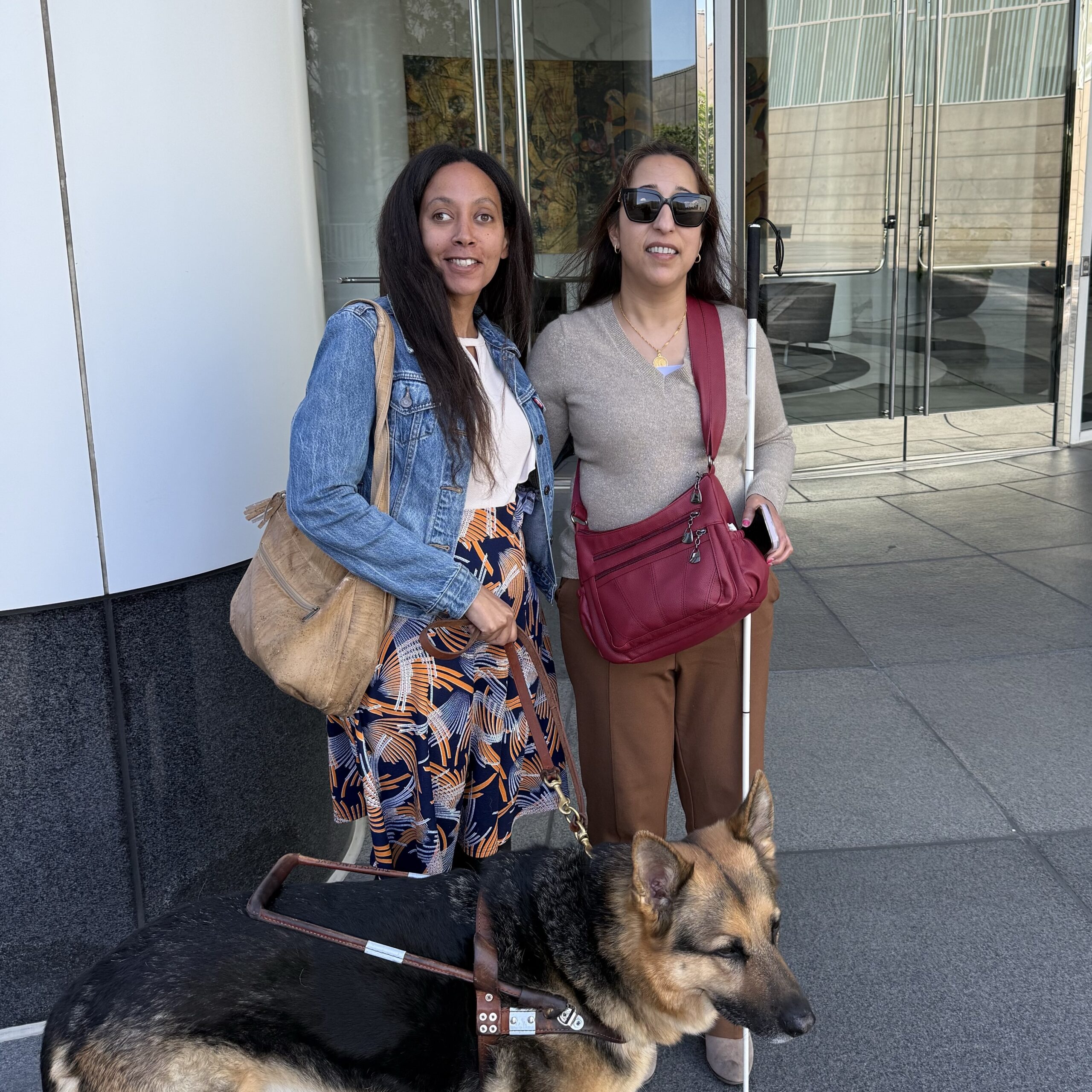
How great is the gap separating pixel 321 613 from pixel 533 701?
2.14 feet

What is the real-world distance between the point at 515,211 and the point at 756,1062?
241 centimetres

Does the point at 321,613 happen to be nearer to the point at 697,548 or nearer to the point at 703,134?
the point at 697,548

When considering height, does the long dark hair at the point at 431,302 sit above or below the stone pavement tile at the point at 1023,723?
above

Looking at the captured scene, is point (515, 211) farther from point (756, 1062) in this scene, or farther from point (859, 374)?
point (859, 374)

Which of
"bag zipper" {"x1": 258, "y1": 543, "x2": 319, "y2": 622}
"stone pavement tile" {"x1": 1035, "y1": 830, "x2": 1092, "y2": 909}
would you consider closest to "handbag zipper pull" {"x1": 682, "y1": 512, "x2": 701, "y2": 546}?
"bag zipper" {"x1": 258, "y1": 543, "x2": 319, "y2": 622}

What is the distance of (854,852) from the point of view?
3.79 m

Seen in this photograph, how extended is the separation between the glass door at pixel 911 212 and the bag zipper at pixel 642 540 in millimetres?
7808

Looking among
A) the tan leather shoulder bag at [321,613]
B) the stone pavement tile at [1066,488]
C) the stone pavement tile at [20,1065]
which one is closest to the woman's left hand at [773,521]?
the tan leather shoulder bag at [321,613]

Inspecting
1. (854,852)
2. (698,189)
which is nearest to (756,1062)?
(854,852)

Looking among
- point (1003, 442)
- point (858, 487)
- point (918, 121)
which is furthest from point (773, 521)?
point (1003, 442)

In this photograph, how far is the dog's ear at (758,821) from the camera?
94.7 inches

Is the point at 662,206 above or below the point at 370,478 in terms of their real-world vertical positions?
above

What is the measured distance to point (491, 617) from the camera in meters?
2.48

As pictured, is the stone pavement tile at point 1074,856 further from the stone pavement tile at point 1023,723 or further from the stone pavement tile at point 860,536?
the stone pavement tile at point 860,536
